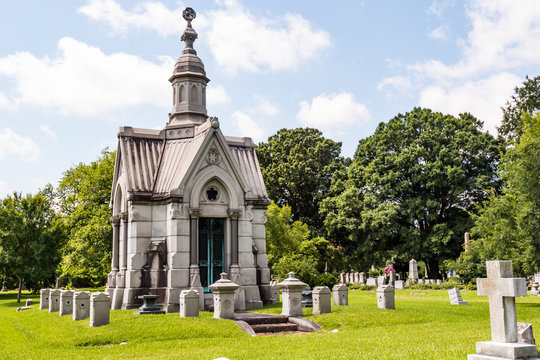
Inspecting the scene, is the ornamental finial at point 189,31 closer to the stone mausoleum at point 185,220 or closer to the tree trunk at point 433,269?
the stone mausoleum at point 185,220

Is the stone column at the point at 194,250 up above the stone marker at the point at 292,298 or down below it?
above

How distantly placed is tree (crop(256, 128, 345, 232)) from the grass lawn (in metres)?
30.4

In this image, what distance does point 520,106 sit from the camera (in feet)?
128

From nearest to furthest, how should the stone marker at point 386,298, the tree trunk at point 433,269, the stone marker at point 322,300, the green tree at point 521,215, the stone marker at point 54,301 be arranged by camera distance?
the stone marker at point 322,300, the stone marker at point 386,298, the stone marker at point 54,301, the green tree at point 521,215, the tree trunk at point 433,269

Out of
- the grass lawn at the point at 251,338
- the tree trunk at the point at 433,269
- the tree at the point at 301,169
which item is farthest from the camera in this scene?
the tree at the point at 301,169

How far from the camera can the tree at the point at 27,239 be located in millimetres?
37406

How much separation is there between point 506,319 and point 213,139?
14567mm

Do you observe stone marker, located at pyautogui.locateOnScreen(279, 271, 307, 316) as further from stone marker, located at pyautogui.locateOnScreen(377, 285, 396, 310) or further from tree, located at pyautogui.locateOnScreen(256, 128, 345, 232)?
tree, located at pyautogui.locateOnScreen(256, 128, 345, 232)

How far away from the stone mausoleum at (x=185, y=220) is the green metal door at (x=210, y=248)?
0.13ft

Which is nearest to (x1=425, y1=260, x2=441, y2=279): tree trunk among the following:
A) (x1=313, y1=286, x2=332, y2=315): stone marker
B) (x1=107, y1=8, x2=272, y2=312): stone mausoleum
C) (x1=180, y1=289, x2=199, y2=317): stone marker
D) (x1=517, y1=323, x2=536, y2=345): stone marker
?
(x1=107, y1=8, x2=272, y2=312): stone mausoleum

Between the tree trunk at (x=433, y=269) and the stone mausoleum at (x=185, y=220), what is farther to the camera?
the tree trunk at (x=433, y=269)

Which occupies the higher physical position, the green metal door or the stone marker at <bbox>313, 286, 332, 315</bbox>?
the green metal door

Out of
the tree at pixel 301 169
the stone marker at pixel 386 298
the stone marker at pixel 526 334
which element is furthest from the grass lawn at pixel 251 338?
the tree at pixel 301 169

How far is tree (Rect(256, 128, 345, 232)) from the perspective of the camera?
49.0 metres
